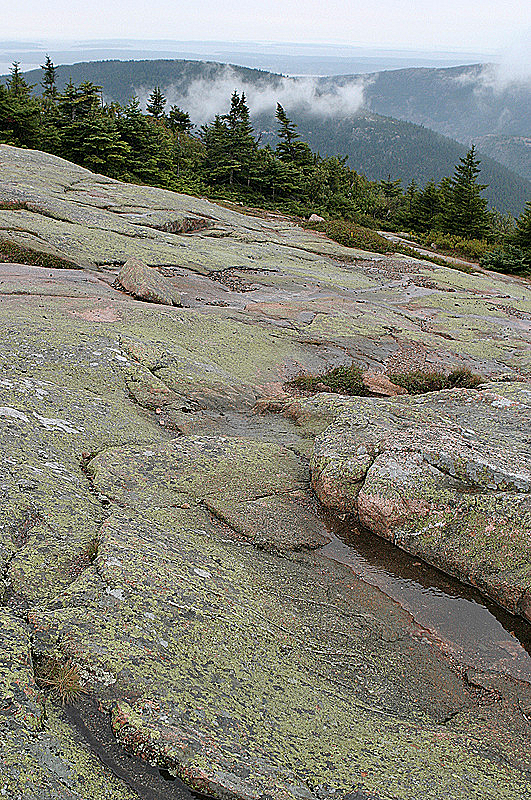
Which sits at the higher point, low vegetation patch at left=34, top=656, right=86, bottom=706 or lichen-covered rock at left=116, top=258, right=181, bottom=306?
lichen-covered rock at left=116, top=258, right=181, bottom=306

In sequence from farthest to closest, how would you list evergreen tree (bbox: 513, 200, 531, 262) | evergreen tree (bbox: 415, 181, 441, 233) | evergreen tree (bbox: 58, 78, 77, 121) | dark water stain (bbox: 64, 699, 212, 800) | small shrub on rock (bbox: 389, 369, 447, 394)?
evergreen tree (bbox: 415, 181, 441, 233), evergreen tree (bbox: 513, 200, 531, 262), evergreen tree (bbox: 58, 78, 77, 121), small shrub on rock (bbox: 389, 369, 447, 394), dark water stain (bbox: 64, 699, 212, 800)

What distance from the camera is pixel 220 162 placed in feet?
175

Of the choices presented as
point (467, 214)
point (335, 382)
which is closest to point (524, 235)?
point (467, 214)

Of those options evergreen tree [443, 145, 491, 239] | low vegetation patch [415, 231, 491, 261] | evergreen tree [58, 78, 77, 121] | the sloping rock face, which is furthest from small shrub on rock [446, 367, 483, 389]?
evergreen tree [443, 145, 491, 239]

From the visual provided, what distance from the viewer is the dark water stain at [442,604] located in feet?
17.8

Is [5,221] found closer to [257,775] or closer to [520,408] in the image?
[520,408]

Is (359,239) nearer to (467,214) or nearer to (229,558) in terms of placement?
(229,558)

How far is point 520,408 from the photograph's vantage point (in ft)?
30.6

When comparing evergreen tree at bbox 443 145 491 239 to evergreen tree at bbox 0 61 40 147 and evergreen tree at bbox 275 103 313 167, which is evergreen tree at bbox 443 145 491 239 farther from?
evergreen tree at bbox 0 61 40 147

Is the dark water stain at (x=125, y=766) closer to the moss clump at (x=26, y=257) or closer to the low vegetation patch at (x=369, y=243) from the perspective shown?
the moss clump at (x=26, y=257)

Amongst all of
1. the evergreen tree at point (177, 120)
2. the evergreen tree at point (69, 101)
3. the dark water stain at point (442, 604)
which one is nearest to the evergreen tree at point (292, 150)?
the evergreen tree at point (69, 101)

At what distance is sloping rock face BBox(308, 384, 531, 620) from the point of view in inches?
242

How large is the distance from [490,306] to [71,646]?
19.4 meters

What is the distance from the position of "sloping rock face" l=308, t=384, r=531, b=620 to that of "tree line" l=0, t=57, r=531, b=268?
34.1m
